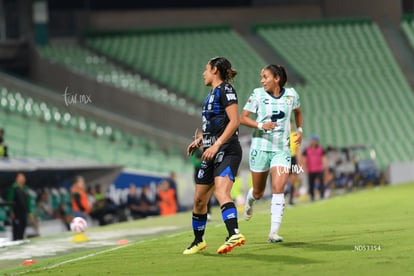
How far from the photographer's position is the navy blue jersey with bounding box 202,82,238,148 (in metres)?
12.8

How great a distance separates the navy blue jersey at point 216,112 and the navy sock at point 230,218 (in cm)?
71

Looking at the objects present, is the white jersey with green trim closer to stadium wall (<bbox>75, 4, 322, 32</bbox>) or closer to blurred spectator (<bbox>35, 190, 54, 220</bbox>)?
blurred spectator (<bbox>35, 190, 54, 220</bbox>)

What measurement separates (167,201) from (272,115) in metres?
16.5

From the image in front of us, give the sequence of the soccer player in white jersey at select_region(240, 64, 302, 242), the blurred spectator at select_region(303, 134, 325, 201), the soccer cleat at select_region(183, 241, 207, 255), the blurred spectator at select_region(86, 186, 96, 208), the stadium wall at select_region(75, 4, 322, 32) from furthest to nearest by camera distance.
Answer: the stadium wall at select_region(75, 4, 322, 32) < the blurred spectator at select_region(303, 134, 325, 201) < the blurred spectator at select_region(86, 186, 96, 208) < the soccer player in white jersey at select_region(240, 64, 302, 242) < the soccer cleat at select_region(183, 241, 207, 255)

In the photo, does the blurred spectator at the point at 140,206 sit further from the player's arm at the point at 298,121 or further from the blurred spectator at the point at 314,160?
the player's arm at the point at 298,121

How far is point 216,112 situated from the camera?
12938mm

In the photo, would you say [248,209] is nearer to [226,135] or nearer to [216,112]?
[216,112]

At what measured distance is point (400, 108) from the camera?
153 ft

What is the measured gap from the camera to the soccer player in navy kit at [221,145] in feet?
41.5

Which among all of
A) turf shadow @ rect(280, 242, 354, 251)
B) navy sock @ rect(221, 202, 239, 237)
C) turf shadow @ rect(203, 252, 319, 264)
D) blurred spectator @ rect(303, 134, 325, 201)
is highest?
blurred spectator @ rect(303, 134, 325, 201)

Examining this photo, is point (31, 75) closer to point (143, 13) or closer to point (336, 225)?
point (143, 13)

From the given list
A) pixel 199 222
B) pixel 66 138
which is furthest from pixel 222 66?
pixel 66 138

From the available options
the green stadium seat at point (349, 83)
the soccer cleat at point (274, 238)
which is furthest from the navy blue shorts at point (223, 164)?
the green stadium seat at point (349, 83)

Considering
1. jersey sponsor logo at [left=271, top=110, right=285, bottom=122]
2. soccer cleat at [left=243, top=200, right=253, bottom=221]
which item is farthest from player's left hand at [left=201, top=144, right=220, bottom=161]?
→ soccer cleat at [left=243, top=200, right=253, bottom=221]
